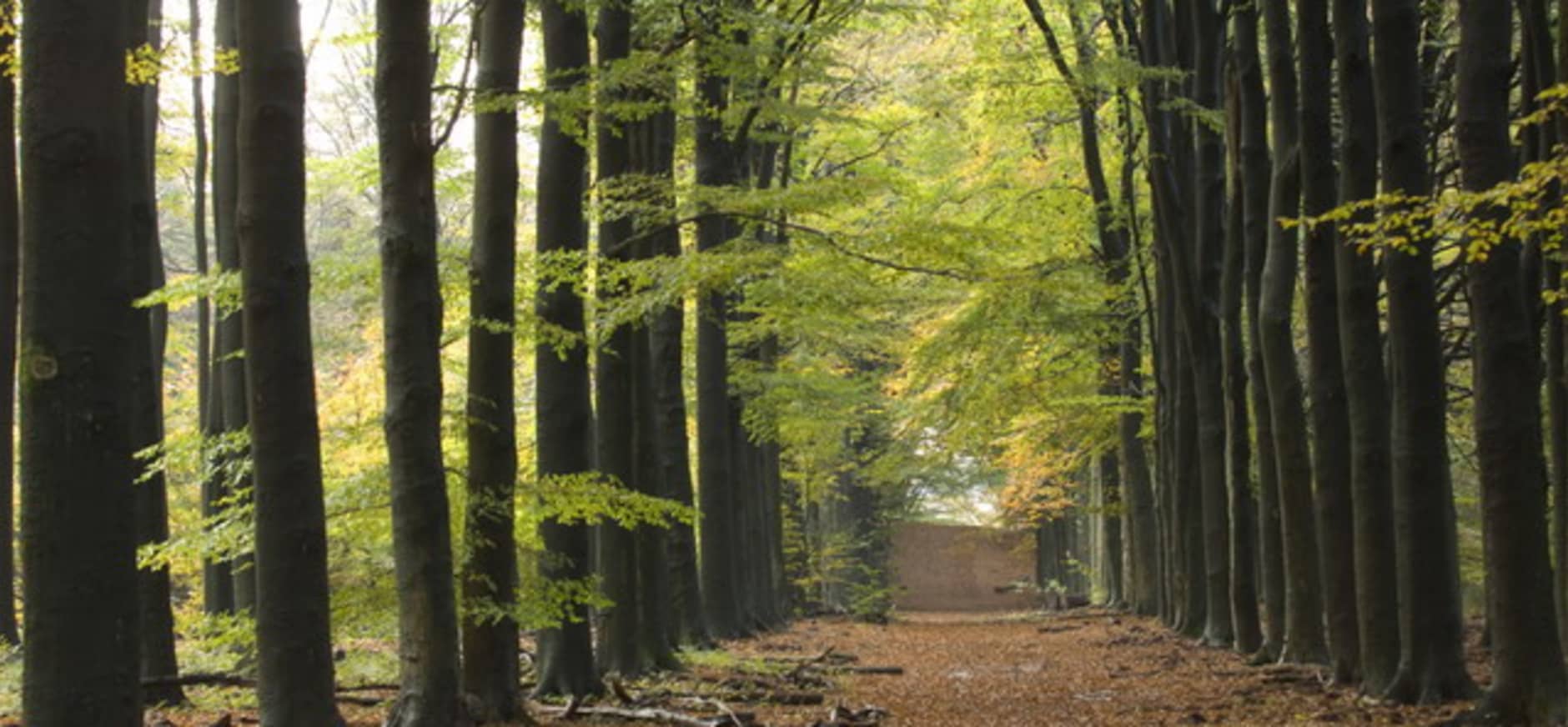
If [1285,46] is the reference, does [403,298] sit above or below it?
below

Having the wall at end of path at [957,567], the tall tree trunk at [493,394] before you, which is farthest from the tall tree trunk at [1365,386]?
the wall at end of path at [957,567]

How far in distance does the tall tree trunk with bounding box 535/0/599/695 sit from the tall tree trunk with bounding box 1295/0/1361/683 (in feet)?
19.4

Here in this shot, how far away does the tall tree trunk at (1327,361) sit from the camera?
1263 cm

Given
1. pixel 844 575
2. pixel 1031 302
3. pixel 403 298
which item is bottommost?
pixel 844 575

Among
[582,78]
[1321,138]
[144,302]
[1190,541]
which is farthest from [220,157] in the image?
[1190,541]

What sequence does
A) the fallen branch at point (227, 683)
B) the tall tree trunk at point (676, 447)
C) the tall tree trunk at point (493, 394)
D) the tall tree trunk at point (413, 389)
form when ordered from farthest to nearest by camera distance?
the tall tree trunk at point (676, 447) < the fallen branch at point (227, 683) < the tall tree trunk at point (493, 394) < the tall tree trunk at point (413, 389)

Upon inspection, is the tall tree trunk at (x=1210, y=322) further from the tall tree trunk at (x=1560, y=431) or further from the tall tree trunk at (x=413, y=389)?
the tall tree trunk at (x=413, y=389)

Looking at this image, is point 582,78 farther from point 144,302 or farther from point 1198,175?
point 1198,175

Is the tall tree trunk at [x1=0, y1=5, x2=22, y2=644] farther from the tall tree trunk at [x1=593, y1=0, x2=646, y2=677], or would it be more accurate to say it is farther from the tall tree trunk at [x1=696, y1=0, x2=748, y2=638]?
the tall tree trunk at [x1=696, y1=0, x2=748, y2=638]

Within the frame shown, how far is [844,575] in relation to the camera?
4834cm

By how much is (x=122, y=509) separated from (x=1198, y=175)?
1545 cm

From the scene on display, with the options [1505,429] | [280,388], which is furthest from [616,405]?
[1505,429]

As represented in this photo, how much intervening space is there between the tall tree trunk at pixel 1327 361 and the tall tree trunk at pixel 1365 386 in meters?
0.71

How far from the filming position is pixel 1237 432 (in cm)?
1722
